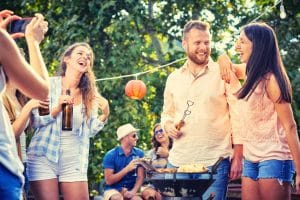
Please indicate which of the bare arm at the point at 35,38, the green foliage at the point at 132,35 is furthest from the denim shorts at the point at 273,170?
the green foliage at the point at 132,35

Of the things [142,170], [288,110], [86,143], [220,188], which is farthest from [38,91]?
[142,170]

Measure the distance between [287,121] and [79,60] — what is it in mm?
1970

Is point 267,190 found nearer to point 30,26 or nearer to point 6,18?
point 30,26

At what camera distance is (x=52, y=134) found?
5.20m

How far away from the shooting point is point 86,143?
541 centimetres

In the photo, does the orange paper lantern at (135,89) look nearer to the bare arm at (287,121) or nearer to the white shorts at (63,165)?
the white shorts at (63,165)

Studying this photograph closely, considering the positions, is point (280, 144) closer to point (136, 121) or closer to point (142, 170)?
point (142, 170)

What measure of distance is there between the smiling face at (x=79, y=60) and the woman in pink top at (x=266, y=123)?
5.07 ft

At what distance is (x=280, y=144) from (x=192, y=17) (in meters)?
9.51

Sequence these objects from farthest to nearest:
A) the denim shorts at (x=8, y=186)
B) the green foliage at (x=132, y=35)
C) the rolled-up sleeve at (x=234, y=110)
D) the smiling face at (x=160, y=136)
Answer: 1. the green foliage at (x=132, y=35)
2. the smiling face at (x=160, y=136)
3. the rolled-up sleeve at (x=234, y=110)
4. the denim shorts at (x=8, y=186)

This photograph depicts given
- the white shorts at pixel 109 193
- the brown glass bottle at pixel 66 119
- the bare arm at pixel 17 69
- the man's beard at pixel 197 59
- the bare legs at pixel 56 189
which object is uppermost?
the man's beard at pixel 197 59

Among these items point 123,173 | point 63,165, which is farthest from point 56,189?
point 123,173

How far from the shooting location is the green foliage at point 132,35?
12211mm

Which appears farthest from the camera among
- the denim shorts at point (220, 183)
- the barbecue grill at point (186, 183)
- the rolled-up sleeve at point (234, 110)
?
the rolled-up sleeve at point (234, 110)
